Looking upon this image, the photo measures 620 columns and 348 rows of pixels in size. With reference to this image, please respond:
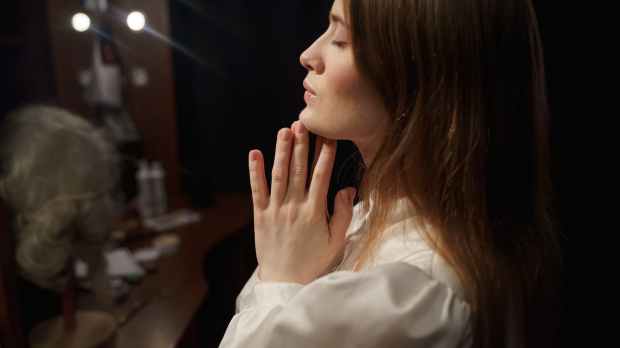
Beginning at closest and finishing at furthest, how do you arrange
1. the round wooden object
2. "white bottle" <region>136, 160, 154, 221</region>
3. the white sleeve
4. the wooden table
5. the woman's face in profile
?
the white sleeve < the woman's face in profile < the round wooden object < the wooden table < "white bottle" <region>136, 160, 154, 221</region>

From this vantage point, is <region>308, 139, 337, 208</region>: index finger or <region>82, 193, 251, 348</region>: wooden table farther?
<region>82, 193, 251, 348</region>: wooden table

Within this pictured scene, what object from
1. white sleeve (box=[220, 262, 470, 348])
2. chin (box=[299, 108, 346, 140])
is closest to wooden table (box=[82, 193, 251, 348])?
white sleeve (box=[220, 262, 470, 348])

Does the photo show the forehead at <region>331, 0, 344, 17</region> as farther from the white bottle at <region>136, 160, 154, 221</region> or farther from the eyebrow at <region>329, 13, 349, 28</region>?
the white bottle at <region>136, 160, 154, 221</region>

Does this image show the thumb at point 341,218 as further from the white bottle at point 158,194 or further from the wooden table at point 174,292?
the white bottle at point 158,194

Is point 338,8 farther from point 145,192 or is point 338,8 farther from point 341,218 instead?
point 145,192

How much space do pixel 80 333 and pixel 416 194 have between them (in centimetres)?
69

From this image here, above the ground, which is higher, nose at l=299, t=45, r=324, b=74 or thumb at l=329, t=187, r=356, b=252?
nose at l=299, t=45, r=324, b=74

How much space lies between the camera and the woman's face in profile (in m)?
0.62

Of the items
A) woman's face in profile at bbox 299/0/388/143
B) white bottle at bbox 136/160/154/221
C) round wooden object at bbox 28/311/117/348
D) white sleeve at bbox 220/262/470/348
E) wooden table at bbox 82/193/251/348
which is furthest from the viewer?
white bottle at bbox 136/160/154/221

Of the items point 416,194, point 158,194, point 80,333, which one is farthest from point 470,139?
point 158,194

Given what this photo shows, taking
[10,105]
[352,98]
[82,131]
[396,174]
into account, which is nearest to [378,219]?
[396,174]

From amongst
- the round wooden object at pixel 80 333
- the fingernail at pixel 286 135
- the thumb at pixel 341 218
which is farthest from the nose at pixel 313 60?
the round wooden object at pixel 80 333

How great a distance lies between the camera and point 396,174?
2.13 ft

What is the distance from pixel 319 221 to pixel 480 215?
239 mm
